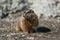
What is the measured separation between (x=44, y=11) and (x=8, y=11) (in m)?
1.65

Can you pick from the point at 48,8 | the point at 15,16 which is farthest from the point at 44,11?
the point at 15,16

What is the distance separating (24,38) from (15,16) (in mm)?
3912

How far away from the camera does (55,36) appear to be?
18.7ft

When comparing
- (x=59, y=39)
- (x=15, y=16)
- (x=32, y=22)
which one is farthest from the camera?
(x=15, y=16)

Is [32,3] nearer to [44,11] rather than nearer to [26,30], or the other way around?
[44,11]

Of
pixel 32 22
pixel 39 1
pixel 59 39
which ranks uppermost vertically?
pixel 39 1

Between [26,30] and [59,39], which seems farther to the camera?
[26,30]

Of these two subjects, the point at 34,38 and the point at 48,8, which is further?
the point at 48,8

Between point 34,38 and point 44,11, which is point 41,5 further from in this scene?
point 34,38

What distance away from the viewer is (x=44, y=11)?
31.2 ft

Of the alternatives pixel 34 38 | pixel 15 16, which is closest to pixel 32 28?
pixel 34 38

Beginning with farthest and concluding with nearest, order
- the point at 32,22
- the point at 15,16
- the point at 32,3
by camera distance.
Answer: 1. the point at 32,3
2. the point at 15,16
3. the point at 32,22

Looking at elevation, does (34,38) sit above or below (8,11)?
below

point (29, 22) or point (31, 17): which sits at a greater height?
point (31, 17)
